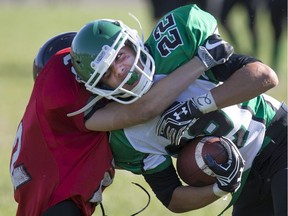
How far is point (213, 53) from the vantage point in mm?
3799

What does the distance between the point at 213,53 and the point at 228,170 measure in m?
0.56

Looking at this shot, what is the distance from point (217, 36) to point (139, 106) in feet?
1.74

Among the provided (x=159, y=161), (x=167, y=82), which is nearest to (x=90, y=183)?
(x=159, y=161)

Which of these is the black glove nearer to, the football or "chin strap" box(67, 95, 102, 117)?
the football

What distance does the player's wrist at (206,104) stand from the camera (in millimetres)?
3771

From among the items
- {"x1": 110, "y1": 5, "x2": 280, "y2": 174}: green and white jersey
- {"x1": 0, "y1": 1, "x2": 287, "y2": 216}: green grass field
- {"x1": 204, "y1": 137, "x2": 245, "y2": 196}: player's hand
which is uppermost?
{"x1": 110, "y1": 5, "x2": 280, "y2": 174}: green and white jersey

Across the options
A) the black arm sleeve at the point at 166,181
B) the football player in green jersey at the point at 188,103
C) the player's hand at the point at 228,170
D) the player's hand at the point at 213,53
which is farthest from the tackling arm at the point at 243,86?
the black arm sleeve at the point at 166,181

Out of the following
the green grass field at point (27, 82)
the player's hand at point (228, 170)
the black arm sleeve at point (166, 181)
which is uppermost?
the player's hand at point (228, 170)

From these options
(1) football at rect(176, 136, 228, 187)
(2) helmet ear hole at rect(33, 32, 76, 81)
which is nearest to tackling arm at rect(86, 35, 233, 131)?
(1) football at rect(176, 136, 228, 187)

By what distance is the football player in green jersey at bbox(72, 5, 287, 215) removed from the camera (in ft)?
12.4

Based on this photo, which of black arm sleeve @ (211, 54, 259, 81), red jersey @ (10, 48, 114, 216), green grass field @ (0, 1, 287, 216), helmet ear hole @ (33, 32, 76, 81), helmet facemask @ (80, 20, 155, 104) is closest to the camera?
helmet facemask @ (80, 20, 155, 104)

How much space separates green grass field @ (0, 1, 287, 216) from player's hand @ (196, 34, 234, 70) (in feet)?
5.45

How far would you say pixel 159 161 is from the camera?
13.2 feet

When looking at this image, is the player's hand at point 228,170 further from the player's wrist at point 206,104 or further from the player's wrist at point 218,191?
the player's wrist at point 206,104
